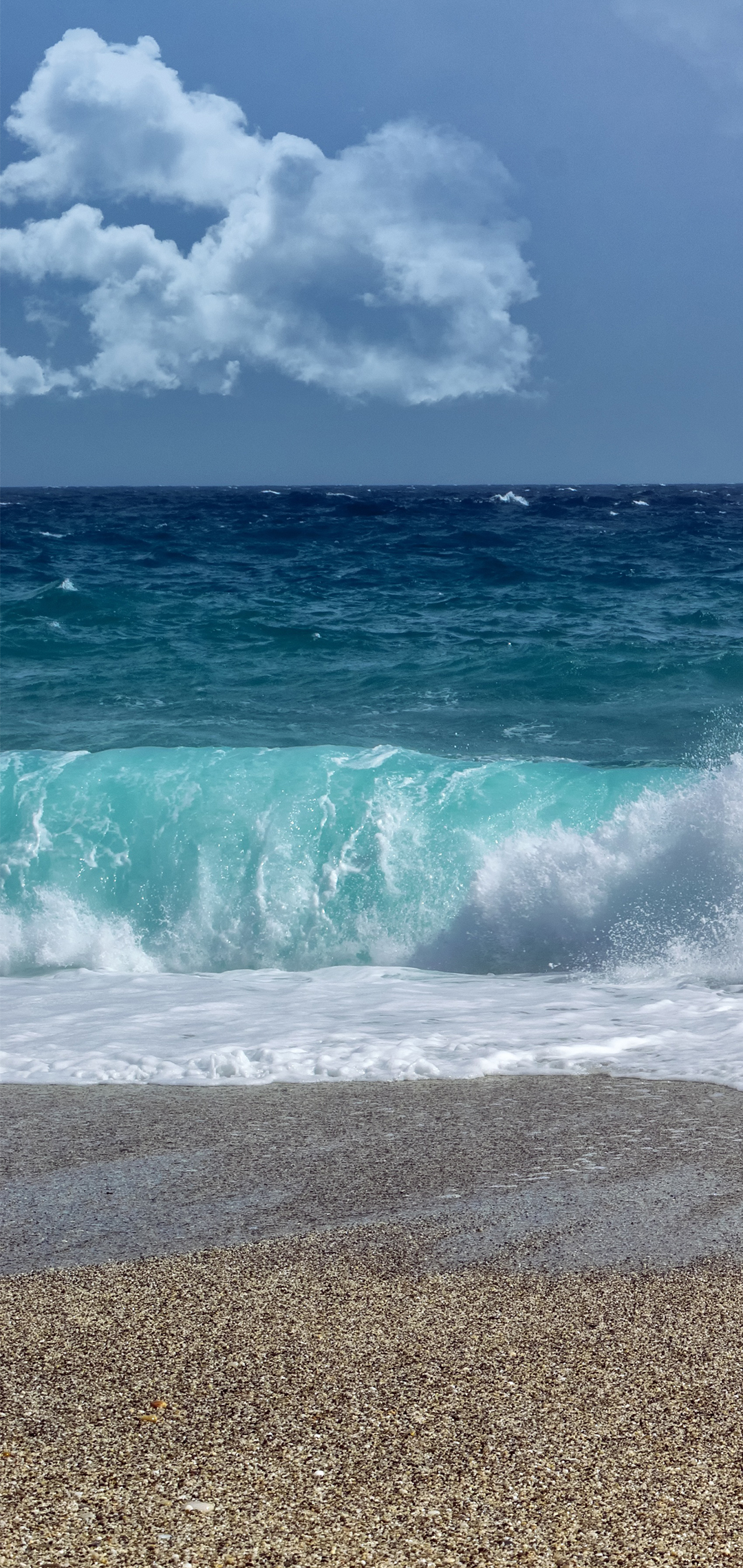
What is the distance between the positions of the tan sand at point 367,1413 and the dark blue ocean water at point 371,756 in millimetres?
4027

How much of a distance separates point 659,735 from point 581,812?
8.74 feet

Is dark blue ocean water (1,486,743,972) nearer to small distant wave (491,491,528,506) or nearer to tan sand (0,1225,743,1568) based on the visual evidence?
tan sand (0,1225,743,1568)

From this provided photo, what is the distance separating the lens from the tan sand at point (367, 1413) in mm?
1918

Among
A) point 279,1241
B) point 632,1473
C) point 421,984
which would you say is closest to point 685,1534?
point 632,1473

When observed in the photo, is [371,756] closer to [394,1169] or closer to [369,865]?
[369,865]

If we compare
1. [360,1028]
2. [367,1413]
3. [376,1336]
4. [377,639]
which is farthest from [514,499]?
[367,1413]

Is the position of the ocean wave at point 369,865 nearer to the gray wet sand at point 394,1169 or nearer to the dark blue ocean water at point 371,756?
the dark blue ocean water at point 371,756

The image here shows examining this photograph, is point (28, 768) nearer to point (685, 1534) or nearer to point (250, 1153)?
point (250, 1153)

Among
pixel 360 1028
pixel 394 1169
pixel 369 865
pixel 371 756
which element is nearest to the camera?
pixel 394 1169

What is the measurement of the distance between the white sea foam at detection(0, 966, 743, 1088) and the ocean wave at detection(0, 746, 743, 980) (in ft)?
2.17

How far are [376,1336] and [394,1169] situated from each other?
1.06 meters

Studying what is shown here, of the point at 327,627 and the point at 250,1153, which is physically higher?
the point at 327,627

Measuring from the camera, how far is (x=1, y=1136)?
4.02 meters

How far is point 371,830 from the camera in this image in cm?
840
